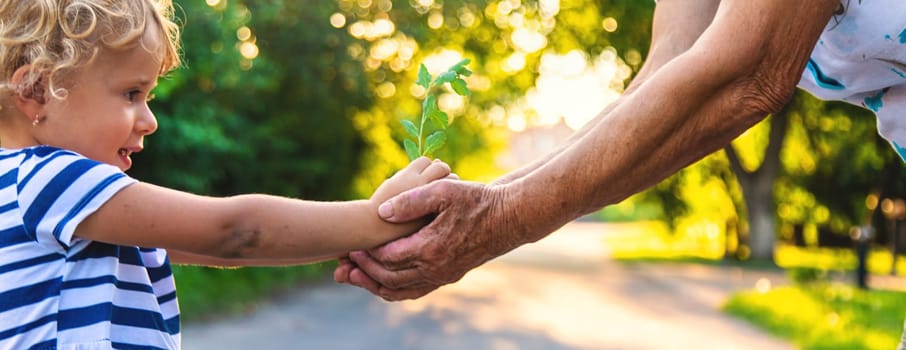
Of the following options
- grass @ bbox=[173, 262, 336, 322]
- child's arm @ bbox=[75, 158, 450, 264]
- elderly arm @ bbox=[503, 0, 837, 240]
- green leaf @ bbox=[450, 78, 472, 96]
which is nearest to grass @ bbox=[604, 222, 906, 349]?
grass @ bbox=[173, 262, 336, 322]

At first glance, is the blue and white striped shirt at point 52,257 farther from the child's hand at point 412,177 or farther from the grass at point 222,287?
the grass at point 222,287

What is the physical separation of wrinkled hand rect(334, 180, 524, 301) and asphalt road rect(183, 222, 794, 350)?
741 centimetres

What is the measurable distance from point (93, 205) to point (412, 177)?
733 mm

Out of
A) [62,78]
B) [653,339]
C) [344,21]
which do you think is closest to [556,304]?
[653,339]

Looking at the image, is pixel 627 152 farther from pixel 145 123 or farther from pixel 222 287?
pixel 222 287

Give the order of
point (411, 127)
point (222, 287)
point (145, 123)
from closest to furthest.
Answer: point (145, 123) < point (411, 127) < point (222, 287)

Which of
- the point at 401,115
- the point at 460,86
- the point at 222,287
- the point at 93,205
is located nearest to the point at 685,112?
the point at 460,86

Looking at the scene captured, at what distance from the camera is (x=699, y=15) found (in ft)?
8.67

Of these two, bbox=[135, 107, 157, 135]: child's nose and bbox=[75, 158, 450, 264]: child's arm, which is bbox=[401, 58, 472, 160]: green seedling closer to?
bbox=[75, 158, 450, 264]: child's arm

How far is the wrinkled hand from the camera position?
92.4 inches

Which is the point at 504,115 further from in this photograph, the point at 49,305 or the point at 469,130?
the point at 49,305

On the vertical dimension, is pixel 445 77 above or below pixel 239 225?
above

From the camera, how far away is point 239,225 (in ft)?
6.40

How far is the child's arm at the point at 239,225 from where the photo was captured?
1824 mm
